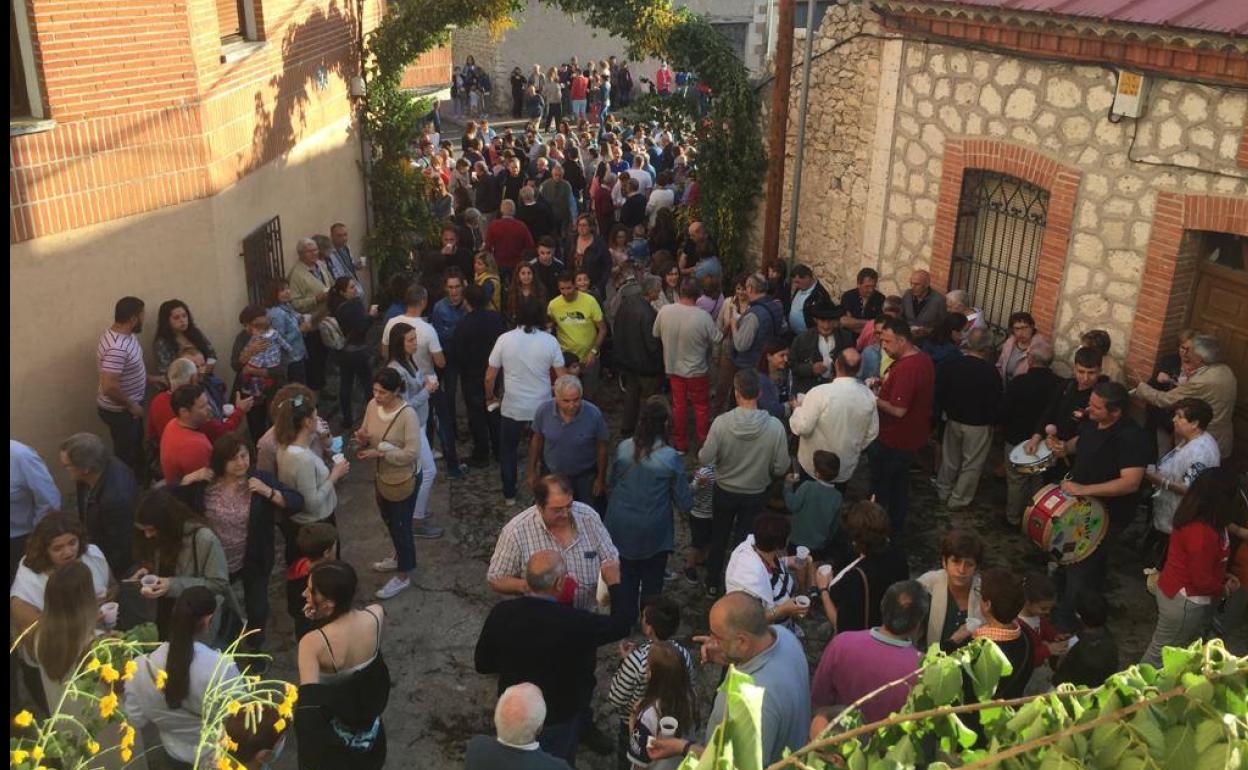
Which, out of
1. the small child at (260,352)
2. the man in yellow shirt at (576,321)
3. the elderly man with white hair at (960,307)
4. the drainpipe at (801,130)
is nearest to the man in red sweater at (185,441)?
the small child at (260,352)

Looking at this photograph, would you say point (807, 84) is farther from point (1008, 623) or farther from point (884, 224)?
point (1008, 623)

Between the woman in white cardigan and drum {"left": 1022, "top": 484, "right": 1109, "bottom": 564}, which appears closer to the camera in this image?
the woman in white cardigan

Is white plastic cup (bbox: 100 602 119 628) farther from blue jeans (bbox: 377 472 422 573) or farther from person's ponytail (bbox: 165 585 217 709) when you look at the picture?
blue jeans (bbox: 377 472 422 573)

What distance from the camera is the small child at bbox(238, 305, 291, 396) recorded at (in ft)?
28.6

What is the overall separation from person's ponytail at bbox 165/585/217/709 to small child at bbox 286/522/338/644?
0.94m

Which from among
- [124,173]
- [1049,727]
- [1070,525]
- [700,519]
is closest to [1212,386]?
[1070,525]

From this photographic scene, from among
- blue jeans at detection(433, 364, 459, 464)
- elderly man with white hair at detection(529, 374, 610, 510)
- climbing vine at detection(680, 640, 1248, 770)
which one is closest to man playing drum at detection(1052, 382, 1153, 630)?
elderly man with white hair at detection(529, 374, 610, 510)

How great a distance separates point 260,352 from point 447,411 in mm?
1615

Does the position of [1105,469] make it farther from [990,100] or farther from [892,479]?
[990,100]

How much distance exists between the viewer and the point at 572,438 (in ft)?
24.5

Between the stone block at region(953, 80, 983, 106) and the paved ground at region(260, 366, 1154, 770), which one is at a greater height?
the stone block at region(953, 80, 983, 106)

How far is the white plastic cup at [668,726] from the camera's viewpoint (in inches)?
186

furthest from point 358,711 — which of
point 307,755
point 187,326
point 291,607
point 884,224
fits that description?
point 884,224

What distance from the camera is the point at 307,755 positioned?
16.6 ft
